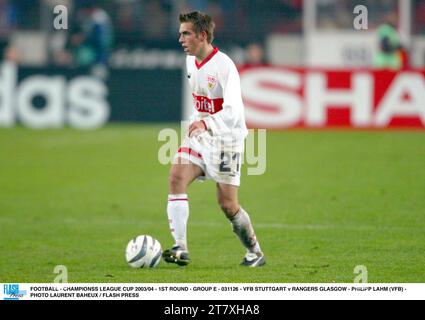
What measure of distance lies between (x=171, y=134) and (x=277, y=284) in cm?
1359

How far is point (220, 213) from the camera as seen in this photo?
13188 mm

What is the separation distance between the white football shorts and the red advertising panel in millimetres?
12887

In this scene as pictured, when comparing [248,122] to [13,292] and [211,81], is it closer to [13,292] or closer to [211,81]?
[211,81]

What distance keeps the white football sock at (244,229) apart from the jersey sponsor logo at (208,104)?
2.90ft

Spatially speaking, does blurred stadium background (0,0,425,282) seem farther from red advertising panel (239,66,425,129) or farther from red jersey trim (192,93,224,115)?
red jersey trim (192,93,224,115)

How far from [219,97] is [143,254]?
4.81 ft

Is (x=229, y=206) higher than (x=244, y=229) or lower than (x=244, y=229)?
higher

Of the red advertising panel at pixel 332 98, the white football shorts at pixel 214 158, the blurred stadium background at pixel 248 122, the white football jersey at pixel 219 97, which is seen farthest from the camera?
the red advertising panel at pixel 332 98

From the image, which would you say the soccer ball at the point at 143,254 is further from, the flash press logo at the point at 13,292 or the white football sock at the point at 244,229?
the flash press logo at the point at 13,292

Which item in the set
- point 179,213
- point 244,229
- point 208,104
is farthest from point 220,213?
point 208,104

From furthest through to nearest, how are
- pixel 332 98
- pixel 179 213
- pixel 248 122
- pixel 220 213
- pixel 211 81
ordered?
1. pixel 332 98
2. pixel 248 122
3. pixel 220 213
4. pixel 179 213
5. pixel 211 81

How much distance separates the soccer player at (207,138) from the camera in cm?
922

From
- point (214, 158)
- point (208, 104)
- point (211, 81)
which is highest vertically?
point (211, 81)

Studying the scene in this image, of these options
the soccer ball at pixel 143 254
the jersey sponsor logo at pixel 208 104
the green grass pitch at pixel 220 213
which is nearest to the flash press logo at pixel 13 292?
the green grass pitch at pixel 220 213
